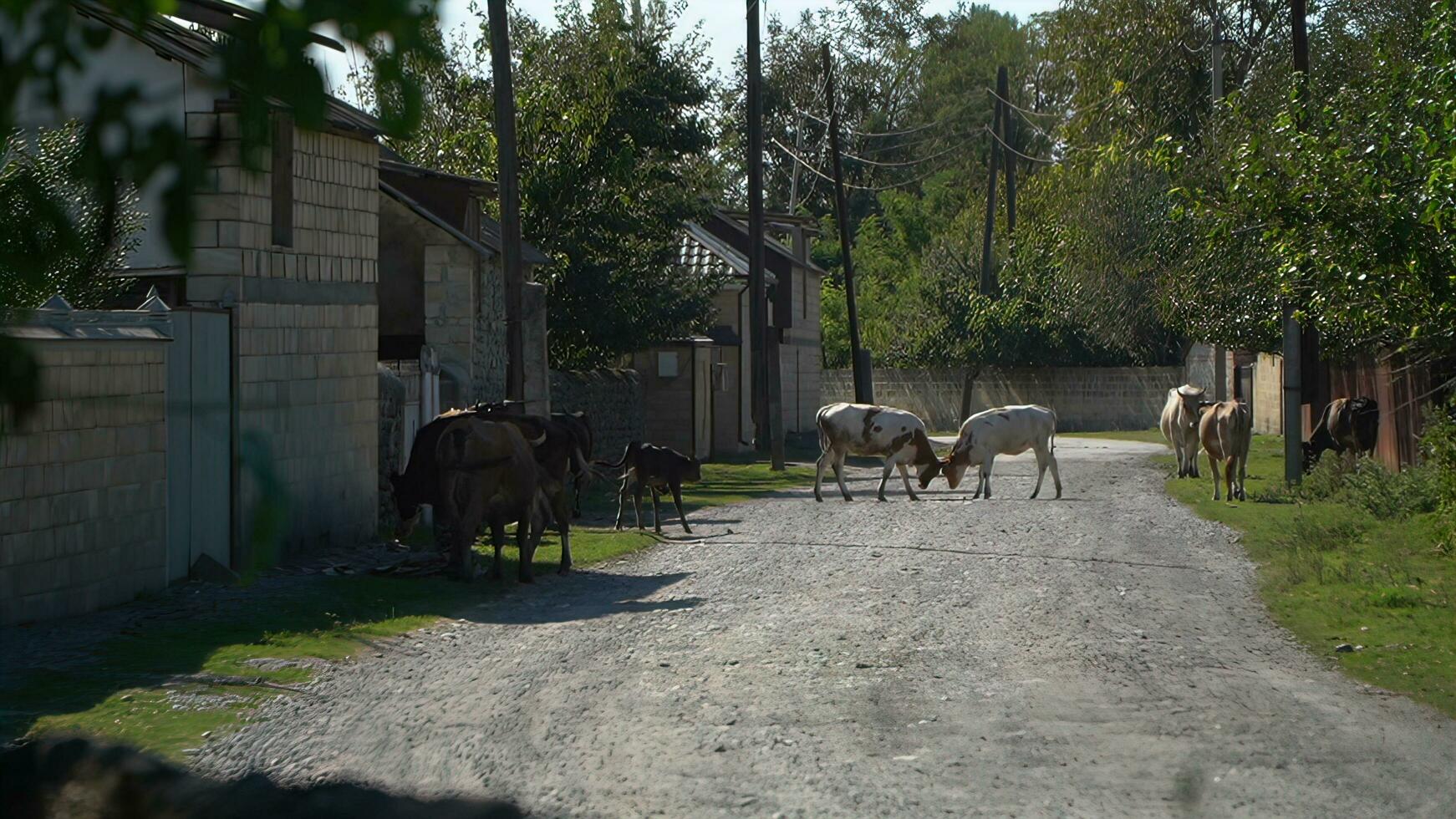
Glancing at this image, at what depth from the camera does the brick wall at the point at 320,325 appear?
1488 centimetres

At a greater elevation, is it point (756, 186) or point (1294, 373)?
point (756, 186)

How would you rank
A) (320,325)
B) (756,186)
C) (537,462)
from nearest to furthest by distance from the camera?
(537,462) → (320,325) → (756,186)

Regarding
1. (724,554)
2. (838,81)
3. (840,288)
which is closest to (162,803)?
(724,554)

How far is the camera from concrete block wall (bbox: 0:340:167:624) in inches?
422

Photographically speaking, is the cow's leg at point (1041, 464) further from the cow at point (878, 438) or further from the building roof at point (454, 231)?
the building roof at point (454, 231)

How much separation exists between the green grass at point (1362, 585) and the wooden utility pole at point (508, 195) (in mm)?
8881

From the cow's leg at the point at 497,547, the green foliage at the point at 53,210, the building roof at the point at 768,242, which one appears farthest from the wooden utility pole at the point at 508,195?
the building roof at the point at 768,242

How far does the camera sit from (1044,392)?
54.2 meters

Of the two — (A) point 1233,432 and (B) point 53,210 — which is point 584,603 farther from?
A: (A) point 1233,432

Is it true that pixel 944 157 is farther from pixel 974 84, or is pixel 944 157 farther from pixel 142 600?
pixel 142 600

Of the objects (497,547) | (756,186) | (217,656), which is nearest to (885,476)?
(756,186)

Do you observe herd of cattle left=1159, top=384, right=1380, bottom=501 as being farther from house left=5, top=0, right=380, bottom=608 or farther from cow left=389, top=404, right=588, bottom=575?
house left=5, top=0, right=380, bottom=608

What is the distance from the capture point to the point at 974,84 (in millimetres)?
72125

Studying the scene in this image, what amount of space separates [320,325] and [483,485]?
3835mm
